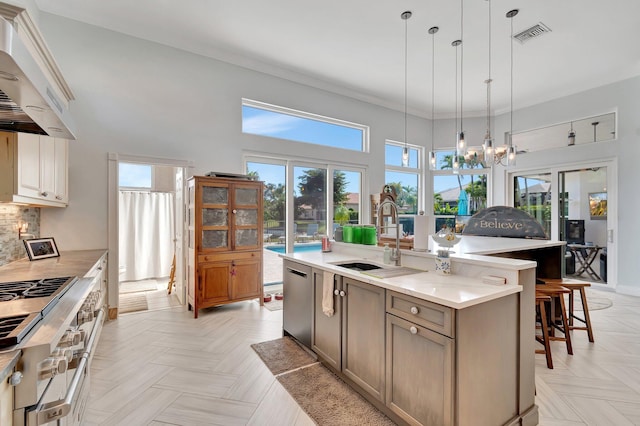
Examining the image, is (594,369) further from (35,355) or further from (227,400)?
(35,355)

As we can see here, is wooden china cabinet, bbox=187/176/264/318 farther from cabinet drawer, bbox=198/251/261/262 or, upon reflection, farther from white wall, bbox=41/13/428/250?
white wall, bbox=41/13/428/250

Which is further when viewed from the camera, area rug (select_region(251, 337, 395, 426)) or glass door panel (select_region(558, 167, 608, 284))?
glass door panel (select_region(558, 167, 608, 284))

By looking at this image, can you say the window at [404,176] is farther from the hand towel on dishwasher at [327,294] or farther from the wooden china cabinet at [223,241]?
the hand towel on dishwasher at [327,294]

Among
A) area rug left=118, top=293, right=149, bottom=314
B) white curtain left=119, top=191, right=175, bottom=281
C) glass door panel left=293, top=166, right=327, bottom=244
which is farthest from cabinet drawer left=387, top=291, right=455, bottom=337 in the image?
white curtain left=119, top=191, right=175, bottom=281

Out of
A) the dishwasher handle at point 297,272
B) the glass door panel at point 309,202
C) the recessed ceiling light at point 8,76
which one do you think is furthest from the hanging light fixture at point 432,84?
the recessed ceiling light at point 8,76

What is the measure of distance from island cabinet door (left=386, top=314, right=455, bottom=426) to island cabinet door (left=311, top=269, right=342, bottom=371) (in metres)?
0.55

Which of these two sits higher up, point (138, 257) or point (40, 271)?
point (40, 271)

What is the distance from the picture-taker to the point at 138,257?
18.7ft

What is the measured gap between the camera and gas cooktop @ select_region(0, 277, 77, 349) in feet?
3.48

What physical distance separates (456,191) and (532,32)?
12.5 ft

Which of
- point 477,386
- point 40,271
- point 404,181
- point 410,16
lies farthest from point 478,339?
point 404,181

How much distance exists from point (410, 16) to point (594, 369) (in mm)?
4078

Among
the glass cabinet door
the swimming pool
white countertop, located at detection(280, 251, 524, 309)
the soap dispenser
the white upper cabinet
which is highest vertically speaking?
the white upper cabinet

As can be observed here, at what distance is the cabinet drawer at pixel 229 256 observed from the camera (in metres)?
3.83
